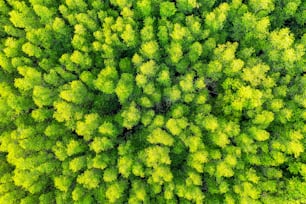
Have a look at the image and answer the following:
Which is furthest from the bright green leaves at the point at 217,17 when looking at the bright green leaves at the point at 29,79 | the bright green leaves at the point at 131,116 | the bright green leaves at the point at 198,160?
the bright green leaves at the point at 29,79

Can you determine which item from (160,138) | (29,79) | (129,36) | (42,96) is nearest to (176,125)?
(160,138)

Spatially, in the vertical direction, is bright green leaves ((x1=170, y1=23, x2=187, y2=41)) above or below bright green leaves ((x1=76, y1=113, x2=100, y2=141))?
above

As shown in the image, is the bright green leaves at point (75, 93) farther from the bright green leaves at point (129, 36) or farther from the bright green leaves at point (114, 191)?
the bright green leaves at point (114, 191)

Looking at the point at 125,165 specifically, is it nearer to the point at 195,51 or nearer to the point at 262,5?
the point at 195,51

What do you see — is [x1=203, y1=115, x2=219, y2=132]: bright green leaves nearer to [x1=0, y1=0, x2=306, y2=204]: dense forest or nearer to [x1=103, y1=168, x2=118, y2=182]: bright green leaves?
[x1=0, y1=0, x2=306, y2=204]: dense forest

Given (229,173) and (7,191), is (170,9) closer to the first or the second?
(229,173)

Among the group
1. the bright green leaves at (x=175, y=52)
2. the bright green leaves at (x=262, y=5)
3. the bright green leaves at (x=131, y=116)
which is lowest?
the bright green leaves at (x=131, y=116)

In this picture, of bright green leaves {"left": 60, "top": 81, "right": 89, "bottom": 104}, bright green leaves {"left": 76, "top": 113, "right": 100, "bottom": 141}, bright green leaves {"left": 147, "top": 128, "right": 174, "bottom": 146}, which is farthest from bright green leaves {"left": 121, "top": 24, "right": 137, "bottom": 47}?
bright green leaves {"left": 147, "top": 128, "right": 174, "bottom": 146}

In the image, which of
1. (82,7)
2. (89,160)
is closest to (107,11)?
(82,7)
